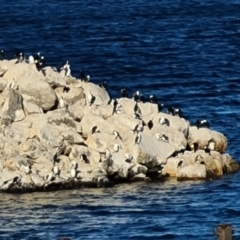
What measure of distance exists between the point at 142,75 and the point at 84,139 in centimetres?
2503

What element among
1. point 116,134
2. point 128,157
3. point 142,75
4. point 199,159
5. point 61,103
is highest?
point 61,103

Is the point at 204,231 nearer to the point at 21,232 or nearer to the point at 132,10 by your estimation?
the point at 21,232

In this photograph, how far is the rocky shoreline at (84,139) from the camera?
45.5 meters

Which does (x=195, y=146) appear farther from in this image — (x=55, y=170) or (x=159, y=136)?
(x=55, y=170)

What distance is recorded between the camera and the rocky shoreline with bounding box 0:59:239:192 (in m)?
45.5

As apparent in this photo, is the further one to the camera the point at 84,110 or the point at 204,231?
the point at 84,110

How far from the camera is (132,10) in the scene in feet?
356

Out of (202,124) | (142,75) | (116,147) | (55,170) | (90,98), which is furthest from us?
(142,75)

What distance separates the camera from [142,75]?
72.2m

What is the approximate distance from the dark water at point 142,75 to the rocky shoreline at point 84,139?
0.66m

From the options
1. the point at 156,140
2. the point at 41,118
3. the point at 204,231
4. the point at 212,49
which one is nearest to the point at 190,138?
the point at 156,140

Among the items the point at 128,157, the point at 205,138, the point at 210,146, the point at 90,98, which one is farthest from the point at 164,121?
the point at 128,157

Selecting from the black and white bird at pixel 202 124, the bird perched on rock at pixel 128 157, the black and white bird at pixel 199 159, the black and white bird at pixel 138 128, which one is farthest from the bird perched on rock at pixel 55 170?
the black and white bird at pixel 202 124

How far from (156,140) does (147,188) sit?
2.67 m
